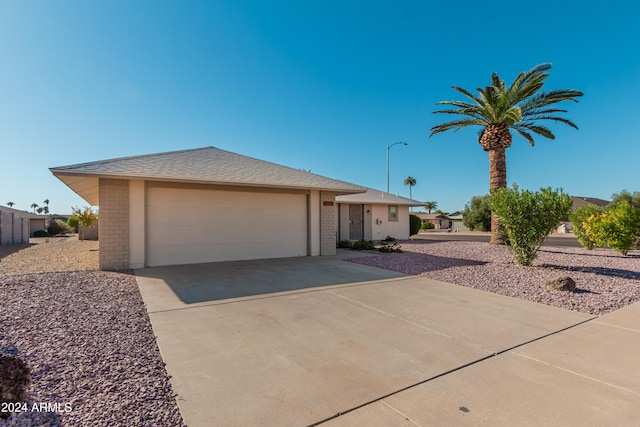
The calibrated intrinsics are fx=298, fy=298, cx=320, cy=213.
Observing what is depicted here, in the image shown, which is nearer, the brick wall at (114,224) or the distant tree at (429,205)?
the brick wall at (114,224)

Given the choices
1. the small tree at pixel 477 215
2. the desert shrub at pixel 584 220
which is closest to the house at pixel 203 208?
the desert shrub at pixel 584 220

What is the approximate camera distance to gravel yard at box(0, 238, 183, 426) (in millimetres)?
2266

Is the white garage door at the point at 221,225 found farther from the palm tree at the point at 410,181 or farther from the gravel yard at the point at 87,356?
the palm tree at the point at 410,181

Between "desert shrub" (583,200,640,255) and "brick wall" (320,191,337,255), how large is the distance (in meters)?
10.9

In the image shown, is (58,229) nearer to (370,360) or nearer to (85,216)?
(85,216)

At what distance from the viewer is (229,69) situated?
41.3 feet

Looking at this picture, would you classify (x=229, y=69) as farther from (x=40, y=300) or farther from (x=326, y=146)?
(x=326, y=146)

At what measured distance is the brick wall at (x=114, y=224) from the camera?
836cm

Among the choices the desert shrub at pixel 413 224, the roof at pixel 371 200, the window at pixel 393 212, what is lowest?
the desert shrub at pixel 413 224

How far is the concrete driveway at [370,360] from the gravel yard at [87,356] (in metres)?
0.21

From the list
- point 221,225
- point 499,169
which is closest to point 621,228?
point 499,169

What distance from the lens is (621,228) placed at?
11.5m

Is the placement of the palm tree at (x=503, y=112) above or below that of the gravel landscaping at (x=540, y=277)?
above

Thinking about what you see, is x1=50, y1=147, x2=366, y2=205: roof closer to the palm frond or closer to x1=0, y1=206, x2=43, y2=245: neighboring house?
the palm frond
